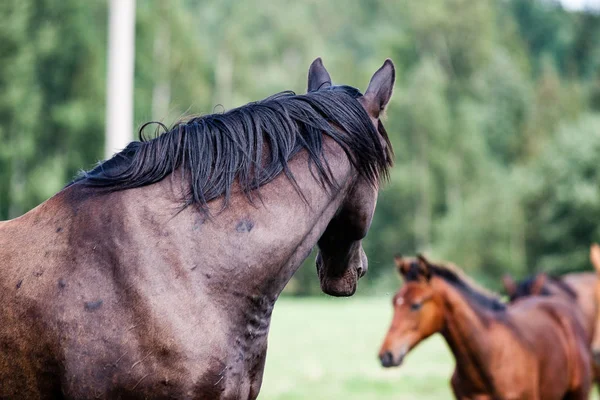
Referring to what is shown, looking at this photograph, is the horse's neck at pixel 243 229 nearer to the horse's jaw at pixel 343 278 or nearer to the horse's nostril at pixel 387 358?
the horse's jaw at pixel 343 278

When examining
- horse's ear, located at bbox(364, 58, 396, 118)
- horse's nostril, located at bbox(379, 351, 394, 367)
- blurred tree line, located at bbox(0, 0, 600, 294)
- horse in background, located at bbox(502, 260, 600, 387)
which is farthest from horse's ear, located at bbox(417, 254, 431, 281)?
blurred tree line, located at bbox(0, 0, 600, 294)

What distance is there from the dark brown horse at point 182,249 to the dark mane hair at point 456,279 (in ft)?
14.7

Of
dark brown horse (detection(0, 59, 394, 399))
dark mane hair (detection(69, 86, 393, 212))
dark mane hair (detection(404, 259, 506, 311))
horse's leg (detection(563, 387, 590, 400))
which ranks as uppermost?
dark mane hair (detection(69, 86, 393, 212))

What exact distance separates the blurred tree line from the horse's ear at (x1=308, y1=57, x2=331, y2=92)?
15.0 m

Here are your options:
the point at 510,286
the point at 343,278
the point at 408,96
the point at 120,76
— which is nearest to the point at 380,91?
the point at 343,278

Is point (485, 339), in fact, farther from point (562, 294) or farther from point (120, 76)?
point (120, 76)

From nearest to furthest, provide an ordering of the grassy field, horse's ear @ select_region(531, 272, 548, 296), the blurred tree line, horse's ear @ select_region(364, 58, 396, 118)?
horse's ear @ select_region(364, 58, 396, 118)
horse's ear @ select_region(531, 272, 548, 296)
the grassy field
the blurred tree line

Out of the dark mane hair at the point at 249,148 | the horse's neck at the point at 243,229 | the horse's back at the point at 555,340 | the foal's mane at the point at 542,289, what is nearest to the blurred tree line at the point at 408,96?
the foal's mane at the point at 542,289

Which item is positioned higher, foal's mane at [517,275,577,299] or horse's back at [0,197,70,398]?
horse's back at [0,197,70,398]

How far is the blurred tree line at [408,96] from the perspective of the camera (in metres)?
27.1

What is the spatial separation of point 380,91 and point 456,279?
4.56 m

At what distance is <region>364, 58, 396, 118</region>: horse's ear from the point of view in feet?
10.6

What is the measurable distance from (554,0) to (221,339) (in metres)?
76.0

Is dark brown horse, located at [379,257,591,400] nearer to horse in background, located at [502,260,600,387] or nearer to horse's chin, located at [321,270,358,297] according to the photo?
horse in background, located at [502,260,600,387]
